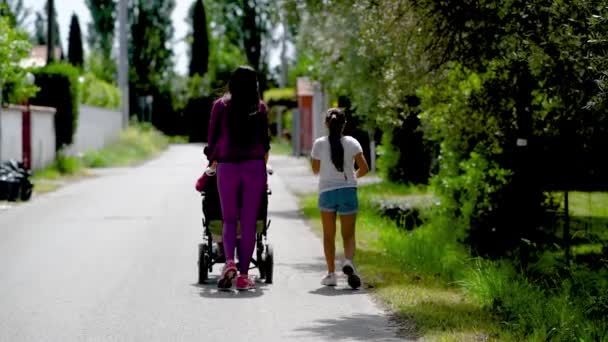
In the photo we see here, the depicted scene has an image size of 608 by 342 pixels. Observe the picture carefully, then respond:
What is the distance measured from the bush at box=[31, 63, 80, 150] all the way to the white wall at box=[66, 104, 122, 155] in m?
1.19

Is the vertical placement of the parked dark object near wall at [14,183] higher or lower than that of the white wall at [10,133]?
lower

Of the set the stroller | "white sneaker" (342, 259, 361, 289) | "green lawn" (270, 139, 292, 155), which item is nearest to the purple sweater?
the stroller

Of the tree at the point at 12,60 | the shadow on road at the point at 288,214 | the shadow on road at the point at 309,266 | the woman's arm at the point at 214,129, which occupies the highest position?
the tree at the point at 12,60

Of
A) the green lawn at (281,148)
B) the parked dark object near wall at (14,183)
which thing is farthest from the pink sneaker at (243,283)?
the green lawn at (281,148)

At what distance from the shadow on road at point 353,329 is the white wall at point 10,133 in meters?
19.1

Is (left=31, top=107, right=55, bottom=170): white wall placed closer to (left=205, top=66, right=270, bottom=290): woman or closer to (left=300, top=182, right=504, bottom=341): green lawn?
(left=300, top=182, right=504, bottom=341): green lawn

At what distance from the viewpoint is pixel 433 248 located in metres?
13.0

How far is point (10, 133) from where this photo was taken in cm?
2745

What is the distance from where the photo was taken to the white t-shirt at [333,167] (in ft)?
34.5

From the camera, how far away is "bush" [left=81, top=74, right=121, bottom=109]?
4588 centimetres

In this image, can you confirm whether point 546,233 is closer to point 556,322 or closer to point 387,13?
point 387,13

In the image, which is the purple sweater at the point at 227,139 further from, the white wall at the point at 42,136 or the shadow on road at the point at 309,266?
the white wall at the point at 42,136

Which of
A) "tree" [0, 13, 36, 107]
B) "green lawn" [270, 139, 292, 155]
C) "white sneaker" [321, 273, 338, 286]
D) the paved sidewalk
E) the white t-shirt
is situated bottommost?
"green lawn" [270, 139, 292, 155]

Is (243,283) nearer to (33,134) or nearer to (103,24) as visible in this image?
(33,134)
